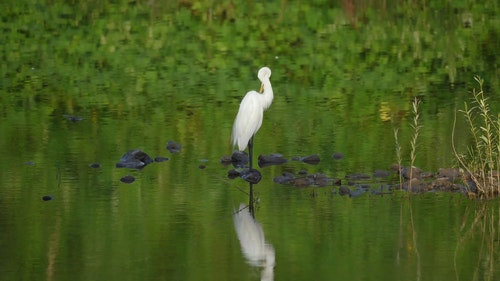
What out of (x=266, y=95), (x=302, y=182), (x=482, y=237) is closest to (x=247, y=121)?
(x=266, y=95)

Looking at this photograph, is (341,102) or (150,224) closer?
(150,224)

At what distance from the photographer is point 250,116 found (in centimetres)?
1023

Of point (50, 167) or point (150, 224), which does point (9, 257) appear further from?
point (50, 167)

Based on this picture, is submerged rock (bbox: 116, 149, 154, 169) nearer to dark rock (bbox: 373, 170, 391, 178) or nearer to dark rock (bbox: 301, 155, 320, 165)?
dark rock (bbox: 301, 155, 320, 165)

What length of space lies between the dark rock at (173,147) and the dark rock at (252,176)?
1023 millimetres

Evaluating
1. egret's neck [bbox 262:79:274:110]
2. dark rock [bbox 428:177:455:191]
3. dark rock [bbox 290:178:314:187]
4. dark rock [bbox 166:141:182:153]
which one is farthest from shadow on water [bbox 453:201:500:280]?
dark rock [bbox 166:141:182:153]

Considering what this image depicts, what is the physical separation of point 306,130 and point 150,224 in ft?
11.3

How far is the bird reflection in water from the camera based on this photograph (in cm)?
712

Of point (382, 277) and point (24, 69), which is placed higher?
point (24, 69)

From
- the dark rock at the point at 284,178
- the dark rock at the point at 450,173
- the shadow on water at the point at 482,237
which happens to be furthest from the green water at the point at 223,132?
the dark rock at the point at 450,173

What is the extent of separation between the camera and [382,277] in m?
6.80

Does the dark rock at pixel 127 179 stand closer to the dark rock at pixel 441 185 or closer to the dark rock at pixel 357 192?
the dark rock at pixel 357 192

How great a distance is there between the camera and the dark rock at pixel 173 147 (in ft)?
34.4

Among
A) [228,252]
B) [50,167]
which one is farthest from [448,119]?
[228,252]
